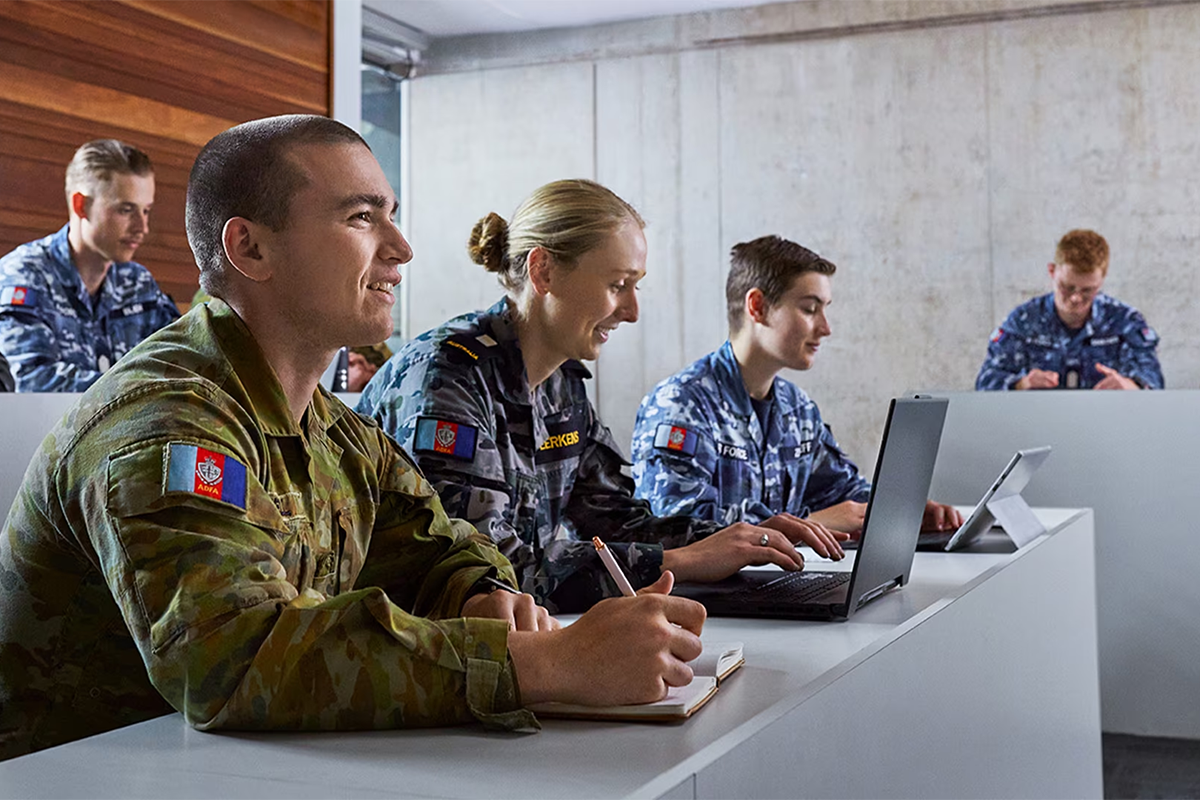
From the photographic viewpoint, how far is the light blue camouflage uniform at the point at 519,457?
1733 millimetres

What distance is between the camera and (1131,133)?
6.94 m

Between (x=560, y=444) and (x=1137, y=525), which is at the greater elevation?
(x=560, y=444)

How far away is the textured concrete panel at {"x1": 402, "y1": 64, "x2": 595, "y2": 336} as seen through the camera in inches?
328

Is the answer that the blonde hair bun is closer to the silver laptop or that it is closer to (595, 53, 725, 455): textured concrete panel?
the silver laptop

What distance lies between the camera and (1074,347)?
5500mm

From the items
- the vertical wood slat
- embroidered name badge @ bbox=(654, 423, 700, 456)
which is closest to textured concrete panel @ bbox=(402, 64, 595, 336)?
the vertical wood slat

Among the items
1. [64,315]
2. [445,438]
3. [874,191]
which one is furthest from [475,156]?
[445,438]

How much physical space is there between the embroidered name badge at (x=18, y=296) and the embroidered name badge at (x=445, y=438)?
73.0 inches

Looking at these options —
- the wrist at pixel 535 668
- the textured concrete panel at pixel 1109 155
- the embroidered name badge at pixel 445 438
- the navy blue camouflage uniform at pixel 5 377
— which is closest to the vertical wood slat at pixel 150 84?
the navy blue camouflage uniform at pixel 5 377

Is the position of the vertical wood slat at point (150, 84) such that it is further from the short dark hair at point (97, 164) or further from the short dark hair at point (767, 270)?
the short dark hair at point (767, 270)

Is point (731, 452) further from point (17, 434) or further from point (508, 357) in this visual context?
point (17, 434)

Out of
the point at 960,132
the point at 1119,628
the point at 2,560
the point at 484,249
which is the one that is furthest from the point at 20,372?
the point at 960,132

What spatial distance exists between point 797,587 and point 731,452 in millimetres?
1180

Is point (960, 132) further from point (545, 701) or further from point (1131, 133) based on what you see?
point (545, 701)
